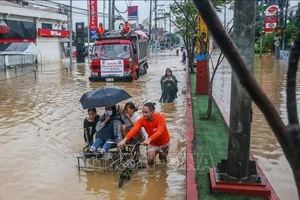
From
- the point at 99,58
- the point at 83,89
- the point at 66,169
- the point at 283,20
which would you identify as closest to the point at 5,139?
the point at 66,169

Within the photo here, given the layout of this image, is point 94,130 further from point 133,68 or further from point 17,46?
point 17,46

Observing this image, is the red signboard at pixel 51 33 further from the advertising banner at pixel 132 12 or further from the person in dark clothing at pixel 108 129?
the person in dark clothing at pixel 108 129

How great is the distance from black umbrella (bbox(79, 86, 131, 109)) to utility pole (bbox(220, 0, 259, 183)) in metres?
2.32

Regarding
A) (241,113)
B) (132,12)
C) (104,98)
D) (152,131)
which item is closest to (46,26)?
(132,12)

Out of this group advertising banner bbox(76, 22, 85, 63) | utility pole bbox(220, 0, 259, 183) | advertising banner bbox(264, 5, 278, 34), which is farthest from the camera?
advertising banner bbox(264, 5, 278, 34)

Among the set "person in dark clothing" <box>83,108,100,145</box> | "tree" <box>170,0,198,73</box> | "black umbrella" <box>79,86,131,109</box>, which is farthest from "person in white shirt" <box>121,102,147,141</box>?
"tree" <box>170,0,198,73</box>

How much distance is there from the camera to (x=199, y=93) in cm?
1297

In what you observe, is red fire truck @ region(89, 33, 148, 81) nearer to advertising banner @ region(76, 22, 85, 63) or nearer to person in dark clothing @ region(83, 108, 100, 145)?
person in dark clothing @ region(83, 108, 100, 145)

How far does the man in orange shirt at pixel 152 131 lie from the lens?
559cm

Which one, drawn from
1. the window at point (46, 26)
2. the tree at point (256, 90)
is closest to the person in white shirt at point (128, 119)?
the tree at point (256, 90)

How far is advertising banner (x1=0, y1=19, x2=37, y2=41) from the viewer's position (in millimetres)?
28000

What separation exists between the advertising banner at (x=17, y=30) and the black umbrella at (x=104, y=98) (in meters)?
23.7

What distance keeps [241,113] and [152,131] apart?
1811mm

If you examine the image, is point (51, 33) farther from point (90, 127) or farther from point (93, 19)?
point (90, 127)
